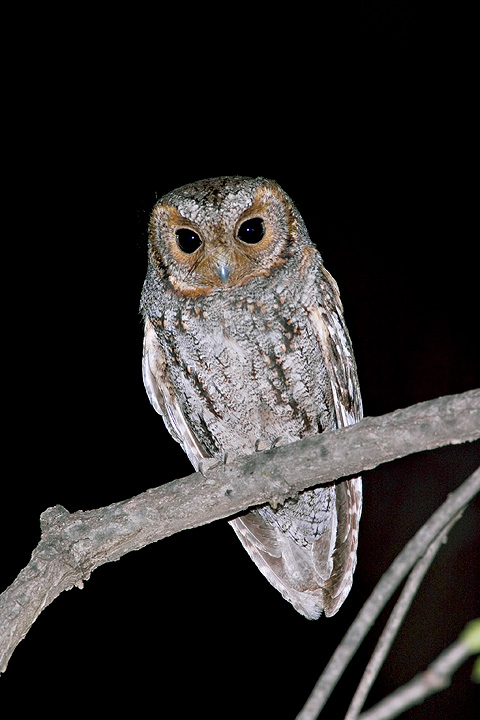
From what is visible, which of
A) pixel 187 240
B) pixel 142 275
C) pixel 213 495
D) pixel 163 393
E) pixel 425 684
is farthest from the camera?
pixel 142 275

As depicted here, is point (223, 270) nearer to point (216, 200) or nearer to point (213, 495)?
point (216, 200)

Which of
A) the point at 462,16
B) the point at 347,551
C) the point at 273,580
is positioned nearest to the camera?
the point at 347,551

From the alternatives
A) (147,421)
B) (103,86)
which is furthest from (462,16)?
(147,421)

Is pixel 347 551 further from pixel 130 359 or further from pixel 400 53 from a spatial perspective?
pixel 400 53

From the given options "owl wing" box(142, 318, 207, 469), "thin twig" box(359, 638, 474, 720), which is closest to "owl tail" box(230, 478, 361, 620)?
"owl wing" box(142, 318, 207, 469)

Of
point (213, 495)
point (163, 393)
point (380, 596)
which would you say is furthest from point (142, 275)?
point (380, 596)

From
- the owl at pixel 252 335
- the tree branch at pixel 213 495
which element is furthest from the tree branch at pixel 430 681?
the owl at pixel 252 335
